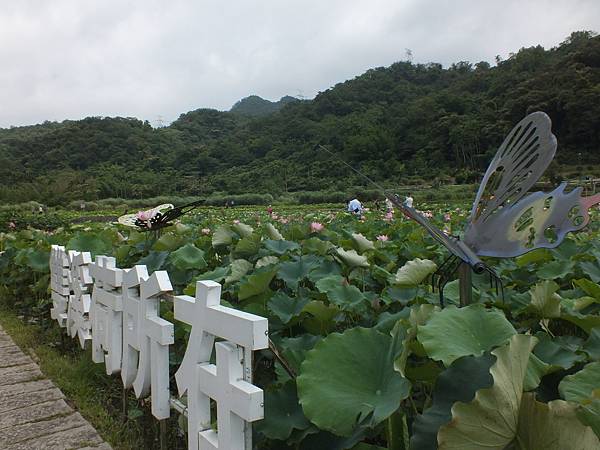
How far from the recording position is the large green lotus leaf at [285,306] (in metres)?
1.62

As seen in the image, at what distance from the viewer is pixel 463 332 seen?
43.1 inches

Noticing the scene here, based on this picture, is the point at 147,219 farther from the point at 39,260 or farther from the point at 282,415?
the point at 282,415

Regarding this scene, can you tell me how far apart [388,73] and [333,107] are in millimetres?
14341

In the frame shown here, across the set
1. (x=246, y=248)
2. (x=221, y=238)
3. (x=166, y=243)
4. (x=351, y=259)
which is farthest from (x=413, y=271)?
Result: (x=166, y=243)

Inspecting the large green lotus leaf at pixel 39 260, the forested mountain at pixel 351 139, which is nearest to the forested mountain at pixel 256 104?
the forested mountain at pixel 351 139

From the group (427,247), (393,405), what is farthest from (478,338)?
(427,247)

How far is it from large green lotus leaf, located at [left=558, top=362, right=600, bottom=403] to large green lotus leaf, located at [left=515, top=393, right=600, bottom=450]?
0.67ft

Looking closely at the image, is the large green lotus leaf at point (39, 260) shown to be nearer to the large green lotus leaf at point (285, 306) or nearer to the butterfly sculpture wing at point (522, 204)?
the large green lotus leaf at point (285, 306)

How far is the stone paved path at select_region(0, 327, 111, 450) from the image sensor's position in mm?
2123

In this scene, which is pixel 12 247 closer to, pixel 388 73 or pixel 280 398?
pixel 280 398

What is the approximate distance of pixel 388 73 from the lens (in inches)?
2596

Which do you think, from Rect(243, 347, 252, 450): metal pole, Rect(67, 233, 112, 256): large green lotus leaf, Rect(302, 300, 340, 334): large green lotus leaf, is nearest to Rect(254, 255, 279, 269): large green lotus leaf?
Rect(302, 300, 340, 334): large green lotus leaf

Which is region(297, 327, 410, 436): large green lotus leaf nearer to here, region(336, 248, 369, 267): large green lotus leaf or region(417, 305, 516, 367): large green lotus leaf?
region(417, 305, 516, 367): large green lotus leaf

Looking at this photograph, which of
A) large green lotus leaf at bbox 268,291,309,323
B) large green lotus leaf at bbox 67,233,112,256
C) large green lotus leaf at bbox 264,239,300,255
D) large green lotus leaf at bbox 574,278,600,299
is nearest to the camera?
large green lotus leaf at bbox 574,278,600,299
